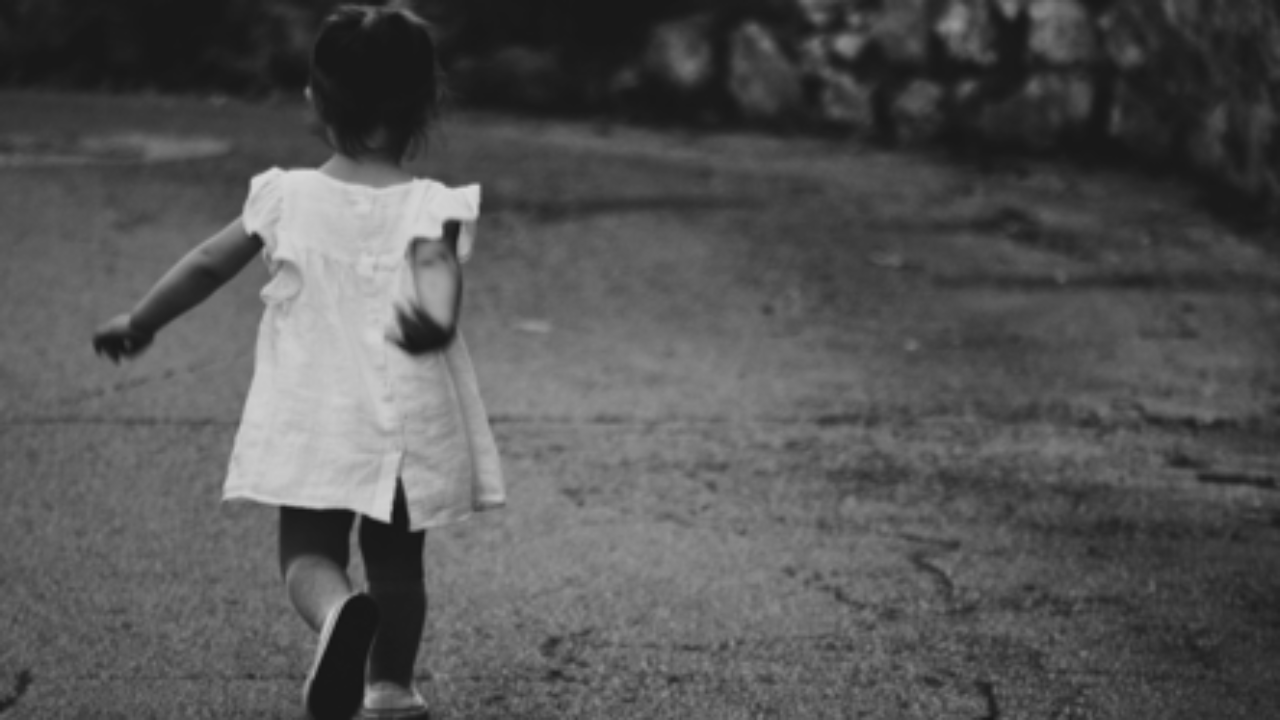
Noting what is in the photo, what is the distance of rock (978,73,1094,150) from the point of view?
9781 mm

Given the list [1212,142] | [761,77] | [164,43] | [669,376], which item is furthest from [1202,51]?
[164,43]

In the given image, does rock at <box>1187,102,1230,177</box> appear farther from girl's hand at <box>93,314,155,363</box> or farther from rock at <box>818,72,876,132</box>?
girl's hand at <box>93,314,155,363</box>

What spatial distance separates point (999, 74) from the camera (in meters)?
10.1

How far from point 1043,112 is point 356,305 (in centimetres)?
A: 746

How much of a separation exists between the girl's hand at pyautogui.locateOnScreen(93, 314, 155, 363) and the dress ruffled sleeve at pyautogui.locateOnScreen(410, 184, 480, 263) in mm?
530

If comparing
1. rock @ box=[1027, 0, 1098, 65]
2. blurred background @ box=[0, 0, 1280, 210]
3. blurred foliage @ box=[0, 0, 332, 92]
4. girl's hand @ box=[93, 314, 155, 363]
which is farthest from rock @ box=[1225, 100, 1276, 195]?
girl's hand @ box=[93, 314, 155, 363]

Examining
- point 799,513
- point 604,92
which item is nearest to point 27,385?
point 799,513

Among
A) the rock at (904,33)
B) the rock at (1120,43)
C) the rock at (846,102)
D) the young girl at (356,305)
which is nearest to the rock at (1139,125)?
the rock at (1120,43)

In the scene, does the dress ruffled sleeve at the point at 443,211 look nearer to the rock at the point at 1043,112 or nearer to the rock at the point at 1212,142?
the rock at the point at 1212,142

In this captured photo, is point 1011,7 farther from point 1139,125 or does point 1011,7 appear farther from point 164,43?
point 164,43

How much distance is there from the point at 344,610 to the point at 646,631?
100 centimetres

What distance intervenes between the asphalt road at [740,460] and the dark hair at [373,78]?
1.06 meters

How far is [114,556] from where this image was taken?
4.11 metres

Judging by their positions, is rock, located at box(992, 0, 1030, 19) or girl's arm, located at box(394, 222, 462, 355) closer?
girl's arm, located at box(394, 222, 462, 355)
